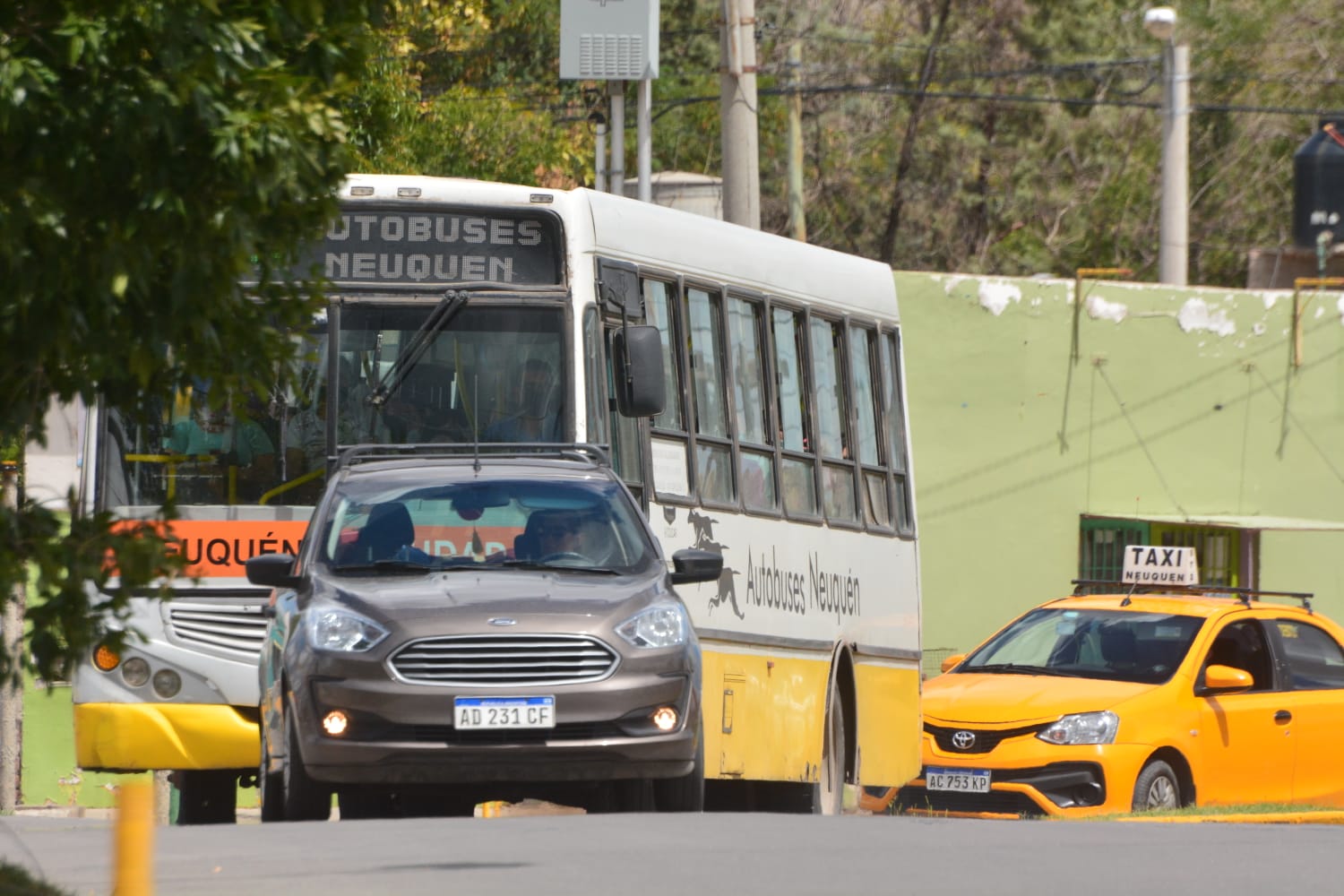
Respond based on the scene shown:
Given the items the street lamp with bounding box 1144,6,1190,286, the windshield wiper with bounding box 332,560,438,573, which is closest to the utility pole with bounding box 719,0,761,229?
the street lamp with bounding box 1144,6,1190,286

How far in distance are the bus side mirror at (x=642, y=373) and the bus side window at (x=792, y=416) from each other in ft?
7.53

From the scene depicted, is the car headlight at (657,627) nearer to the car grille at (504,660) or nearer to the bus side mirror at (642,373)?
the car grille at (504,660)

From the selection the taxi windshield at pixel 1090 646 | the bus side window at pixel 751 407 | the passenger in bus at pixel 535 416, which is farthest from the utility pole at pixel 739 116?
the passenger in bus at pixel 535 416

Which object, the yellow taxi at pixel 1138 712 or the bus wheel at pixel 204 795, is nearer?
the bus wheel at pixel 204 795

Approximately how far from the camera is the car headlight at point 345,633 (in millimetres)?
9602

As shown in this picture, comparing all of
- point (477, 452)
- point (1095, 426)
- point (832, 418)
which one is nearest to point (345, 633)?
point (477, 452)

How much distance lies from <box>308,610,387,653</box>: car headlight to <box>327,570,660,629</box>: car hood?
2.1 inches

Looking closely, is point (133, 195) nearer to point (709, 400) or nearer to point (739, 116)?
point (709, 400)

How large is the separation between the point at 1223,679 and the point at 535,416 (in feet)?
17.2

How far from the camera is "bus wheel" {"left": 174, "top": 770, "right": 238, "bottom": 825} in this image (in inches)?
484

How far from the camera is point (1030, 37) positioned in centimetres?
4403

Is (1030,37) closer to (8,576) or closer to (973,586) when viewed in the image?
(973,586)

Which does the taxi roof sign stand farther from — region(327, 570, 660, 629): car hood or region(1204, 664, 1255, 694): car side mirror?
region(327, 570, 660, 629): car hood

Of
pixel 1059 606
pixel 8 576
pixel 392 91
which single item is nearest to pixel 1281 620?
pixel 1059 606
